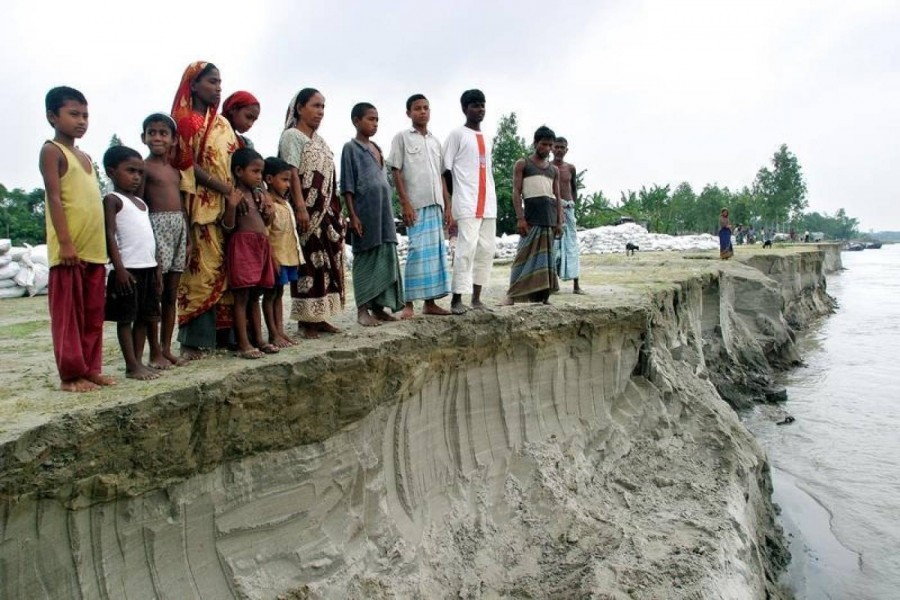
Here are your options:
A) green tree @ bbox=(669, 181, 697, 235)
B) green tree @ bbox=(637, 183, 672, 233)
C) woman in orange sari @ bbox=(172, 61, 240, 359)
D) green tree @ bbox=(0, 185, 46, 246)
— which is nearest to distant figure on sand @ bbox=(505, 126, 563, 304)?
woman in orange sari @ bbox=(172, 61, 240, 359)

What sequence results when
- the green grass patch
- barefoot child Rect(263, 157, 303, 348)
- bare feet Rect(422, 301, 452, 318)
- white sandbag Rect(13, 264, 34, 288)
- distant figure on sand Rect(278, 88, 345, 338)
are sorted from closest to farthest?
barefoot child Rect(263, 157, 303, 348)
distant figure on sand Rect(278, 88, 345, 338)
bare feet Rect(422, 301, 452, 318)
the green grass patch
white sandbag Rect(13, 264, 34, 288)

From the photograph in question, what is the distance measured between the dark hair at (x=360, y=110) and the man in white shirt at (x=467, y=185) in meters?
0.68

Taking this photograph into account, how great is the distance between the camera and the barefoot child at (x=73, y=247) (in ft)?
9.27

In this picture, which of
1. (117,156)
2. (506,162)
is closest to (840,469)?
(117,156)

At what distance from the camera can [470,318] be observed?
4383 millimetres

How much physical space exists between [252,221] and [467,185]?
167cm

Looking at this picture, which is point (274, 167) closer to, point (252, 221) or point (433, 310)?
point (252, 221)

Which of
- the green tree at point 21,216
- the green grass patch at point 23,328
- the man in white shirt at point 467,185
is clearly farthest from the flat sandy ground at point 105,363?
the green tree at point 21,216

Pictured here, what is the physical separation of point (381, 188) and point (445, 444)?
1768 mm

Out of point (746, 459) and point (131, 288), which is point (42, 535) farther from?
point (746, 459)

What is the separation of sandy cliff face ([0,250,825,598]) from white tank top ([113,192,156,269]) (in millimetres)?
724

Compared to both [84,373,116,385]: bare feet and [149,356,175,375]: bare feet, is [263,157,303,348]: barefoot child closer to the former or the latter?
[149,356,175,375]: bare feet

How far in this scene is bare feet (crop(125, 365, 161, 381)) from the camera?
9.88 feet

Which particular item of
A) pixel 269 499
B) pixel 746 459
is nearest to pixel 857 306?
pixel 746 459
